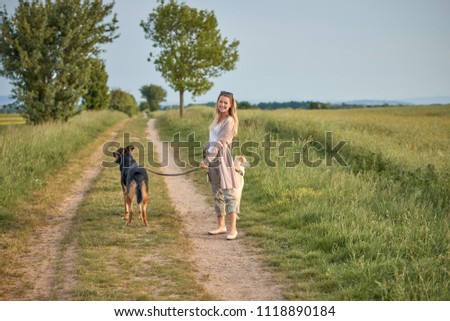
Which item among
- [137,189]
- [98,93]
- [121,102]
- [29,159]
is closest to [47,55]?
[29,159]

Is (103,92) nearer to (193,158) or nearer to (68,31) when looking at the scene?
(68,31)

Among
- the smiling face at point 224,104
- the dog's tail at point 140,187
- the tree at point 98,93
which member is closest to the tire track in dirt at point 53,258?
the dog's tail at point 140,187

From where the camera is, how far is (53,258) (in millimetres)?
6305

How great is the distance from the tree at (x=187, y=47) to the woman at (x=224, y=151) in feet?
93.6

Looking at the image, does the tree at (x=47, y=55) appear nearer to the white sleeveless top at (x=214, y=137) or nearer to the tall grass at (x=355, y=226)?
the tall grass at (x=355, y=226)

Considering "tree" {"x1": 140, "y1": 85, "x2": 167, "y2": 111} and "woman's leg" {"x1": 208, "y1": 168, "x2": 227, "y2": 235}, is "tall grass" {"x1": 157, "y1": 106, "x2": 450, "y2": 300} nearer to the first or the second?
"woman's leg" {"x1": 208, "y1": 168, "x2": 227, "y2": 235}

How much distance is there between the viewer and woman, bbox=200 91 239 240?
22.9ft

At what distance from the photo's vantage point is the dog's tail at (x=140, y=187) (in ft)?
24.7

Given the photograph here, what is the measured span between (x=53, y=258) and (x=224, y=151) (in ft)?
9.31

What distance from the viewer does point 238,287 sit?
17.5ft

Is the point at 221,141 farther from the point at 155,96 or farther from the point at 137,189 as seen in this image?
the point at 155,96

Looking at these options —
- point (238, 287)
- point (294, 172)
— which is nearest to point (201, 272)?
point (238, 287)

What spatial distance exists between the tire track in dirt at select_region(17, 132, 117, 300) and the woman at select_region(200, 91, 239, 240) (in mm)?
2310
